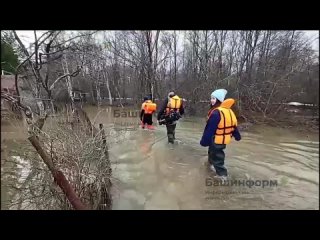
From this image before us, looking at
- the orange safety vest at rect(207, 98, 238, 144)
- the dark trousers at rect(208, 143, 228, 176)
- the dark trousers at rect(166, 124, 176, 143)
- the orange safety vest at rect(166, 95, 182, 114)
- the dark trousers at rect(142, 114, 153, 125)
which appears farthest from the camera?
the dark trousers at rect(142, 114, 153, 125)

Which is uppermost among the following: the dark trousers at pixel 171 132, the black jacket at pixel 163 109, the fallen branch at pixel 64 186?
the black jacket at pixel 163 109

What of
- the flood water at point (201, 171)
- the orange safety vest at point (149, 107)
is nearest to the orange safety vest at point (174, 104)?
the flood water at point (201, 171)

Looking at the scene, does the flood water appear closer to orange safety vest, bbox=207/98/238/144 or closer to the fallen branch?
the fallen branch

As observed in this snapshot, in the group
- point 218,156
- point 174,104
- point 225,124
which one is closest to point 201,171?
point 218,156

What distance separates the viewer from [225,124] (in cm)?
484

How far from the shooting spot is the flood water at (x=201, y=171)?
4457 mm

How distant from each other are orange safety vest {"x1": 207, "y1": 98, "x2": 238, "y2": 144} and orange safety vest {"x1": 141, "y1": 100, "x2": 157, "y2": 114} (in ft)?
17.2

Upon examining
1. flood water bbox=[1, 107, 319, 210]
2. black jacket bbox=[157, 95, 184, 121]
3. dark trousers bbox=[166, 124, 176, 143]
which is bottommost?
flood water bbox=[1, 107, 319, 210]

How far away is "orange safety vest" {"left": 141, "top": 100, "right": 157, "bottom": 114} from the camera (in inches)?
392

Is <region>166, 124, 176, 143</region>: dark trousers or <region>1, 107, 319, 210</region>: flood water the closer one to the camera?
<region>1, 107, 319, 210</region>: flood water

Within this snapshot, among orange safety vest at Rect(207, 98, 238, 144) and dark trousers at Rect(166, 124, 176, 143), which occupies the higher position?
orange safety vest at Rect(207, 98, 238, 144)

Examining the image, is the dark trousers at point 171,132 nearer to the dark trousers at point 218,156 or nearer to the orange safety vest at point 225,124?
the dark trousers at point 218,156

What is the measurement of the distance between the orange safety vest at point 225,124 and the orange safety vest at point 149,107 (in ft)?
17.2

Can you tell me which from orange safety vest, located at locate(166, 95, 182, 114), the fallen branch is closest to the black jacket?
orange safety vest, located at locate(166, 95, 182, 114)
